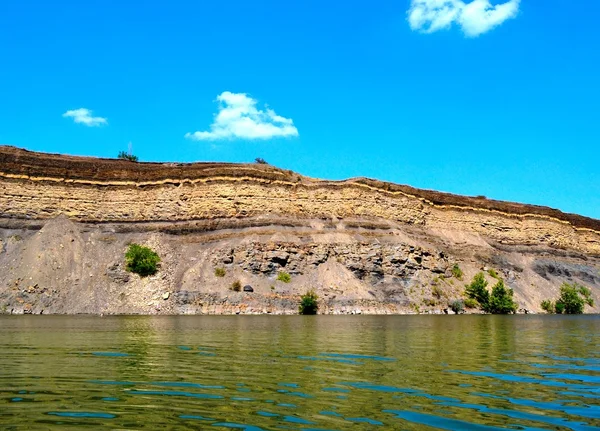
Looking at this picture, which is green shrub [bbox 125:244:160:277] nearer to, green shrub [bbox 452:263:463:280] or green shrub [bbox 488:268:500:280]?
green shrub [bbox 452:263:463:280]

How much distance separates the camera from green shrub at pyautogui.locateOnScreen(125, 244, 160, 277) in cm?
7031

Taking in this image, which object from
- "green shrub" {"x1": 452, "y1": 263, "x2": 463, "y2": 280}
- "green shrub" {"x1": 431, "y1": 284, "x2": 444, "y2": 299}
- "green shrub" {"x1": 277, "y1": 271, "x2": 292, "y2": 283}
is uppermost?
"green shrub" {"x1": 452, "y1": 263, "x2": 463, "y2": 280}

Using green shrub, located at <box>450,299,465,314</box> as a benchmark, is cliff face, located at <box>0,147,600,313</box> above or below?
above

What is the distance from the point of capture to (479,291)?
251 ft

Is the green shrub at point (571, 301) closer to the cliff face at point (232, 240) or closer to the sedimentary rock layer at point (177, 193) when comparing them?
the cliff face at point (232, 240)

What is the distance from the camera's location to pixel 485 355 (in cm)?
2041

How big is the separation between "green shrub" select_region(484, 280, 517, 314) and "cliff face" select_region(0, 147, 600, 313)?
15.8 feet

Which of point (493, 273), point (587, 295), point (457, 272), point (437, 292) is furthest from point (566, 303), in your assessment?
point (437, 292)

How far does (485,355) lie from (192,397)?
501 inches

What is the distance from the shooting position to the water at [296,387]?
9312 millimetres

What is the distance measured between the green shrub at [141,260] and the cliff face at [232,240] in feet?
4.14

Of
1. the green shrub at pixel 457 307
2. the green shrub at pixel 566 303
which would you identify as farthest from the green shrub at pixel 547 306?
the green shrub at pixel 457 307

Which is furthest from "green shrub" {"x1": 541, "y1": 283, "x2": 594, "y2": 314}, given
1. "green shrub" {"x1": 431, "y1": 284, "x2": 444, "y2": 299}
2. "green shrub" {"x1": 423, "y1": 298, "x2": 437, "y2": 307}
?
"green shrub" {"x1": 423, "y1": 298, "x2": 437, "y2": 307}

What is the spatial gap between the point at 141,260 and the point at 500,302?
154 feet
